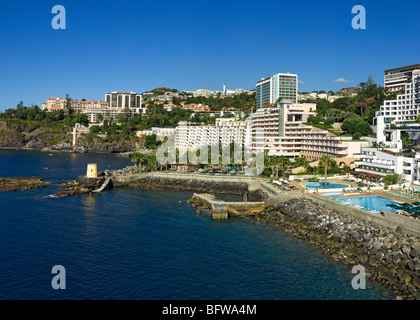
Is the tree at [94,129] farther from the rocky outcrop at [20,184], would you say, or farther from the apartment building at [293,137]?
the rocky outcrop at [20,184]

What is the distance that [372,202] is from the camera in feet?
135

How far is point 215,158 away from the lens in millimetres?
77938

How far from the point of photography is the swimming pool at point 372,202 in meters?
38.5

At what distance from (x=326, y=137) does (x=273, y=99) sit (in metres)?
87.4

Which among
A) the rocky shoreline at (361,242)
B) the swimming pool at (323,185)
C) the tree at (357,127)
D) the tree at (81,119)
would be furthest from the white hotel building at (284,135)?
the tree at (81,119)

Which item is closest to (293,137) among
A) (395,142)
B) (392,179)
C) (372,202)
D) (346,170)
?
(346,170)

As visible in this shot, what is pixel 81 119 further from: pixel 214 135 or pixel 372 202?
pixel 372 202

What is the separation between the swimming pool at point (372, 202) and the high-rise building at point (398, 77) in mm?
83796

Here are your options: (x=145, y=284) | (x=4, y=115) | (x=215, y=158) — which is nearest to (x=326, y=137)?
(x=215, y=158)

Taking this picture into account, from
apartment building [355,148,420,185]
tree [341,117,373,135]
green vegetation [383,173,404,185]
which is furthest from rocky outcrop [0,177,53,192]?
tree [341,117,373,135]

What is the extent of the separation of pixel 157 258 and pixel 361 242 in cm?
1821

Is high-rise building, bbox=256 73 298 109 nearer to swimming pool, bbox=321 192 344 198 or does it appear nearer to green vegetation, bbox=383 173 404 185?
green vegetation, bbox=383 173 404 185

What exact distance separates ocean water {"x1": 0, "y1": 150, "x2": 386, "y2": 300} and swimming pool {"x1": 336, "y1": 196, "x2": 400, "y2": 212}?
9.91m
